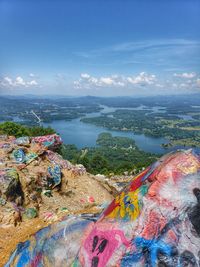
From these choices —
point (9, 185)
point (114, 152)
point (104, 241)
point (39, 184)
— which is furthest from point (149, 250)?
point (114, 152)

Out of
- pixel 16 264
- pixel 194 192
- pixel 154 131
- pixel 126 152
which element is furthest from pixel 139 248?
pixel 154 131

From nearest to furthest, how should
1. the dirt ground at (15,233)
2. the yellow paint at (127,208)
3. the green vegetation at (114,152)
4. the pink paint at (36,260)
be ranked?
1. the yellow paint at (127,208)
2. the pink paint at (36,260)
3. the dirt ground at (15,233)
4. the green vegetation at (114,152)

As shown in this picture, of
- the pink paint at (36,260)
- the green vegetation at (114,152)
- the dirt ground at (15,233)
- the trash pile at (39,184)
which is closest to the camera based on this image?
the pink paint at (36,260)

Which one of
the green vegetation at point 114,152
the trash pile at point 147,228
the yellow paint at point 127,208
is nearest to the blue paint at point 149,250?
the trash pile at point 147,228

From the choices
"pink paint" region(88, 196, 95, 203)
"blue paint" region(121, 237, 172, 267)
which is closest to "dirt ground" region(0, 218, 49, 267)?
"pink paint" region(88, 196, 95, 203)

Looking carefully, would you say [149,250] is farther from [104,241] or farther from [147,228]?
[104,241]

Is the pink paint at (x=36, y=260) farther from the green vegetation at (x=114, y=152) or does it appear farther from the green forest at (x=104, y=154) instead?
the green vegetation at (x=114, y=152)

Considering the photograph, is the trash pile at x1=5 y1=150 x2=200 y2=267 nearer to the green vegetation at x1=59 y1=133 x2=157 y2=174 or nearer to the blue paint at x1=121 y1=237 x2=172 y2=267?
the blue paint at x1=121 y1=237 x2=172 y2=267
